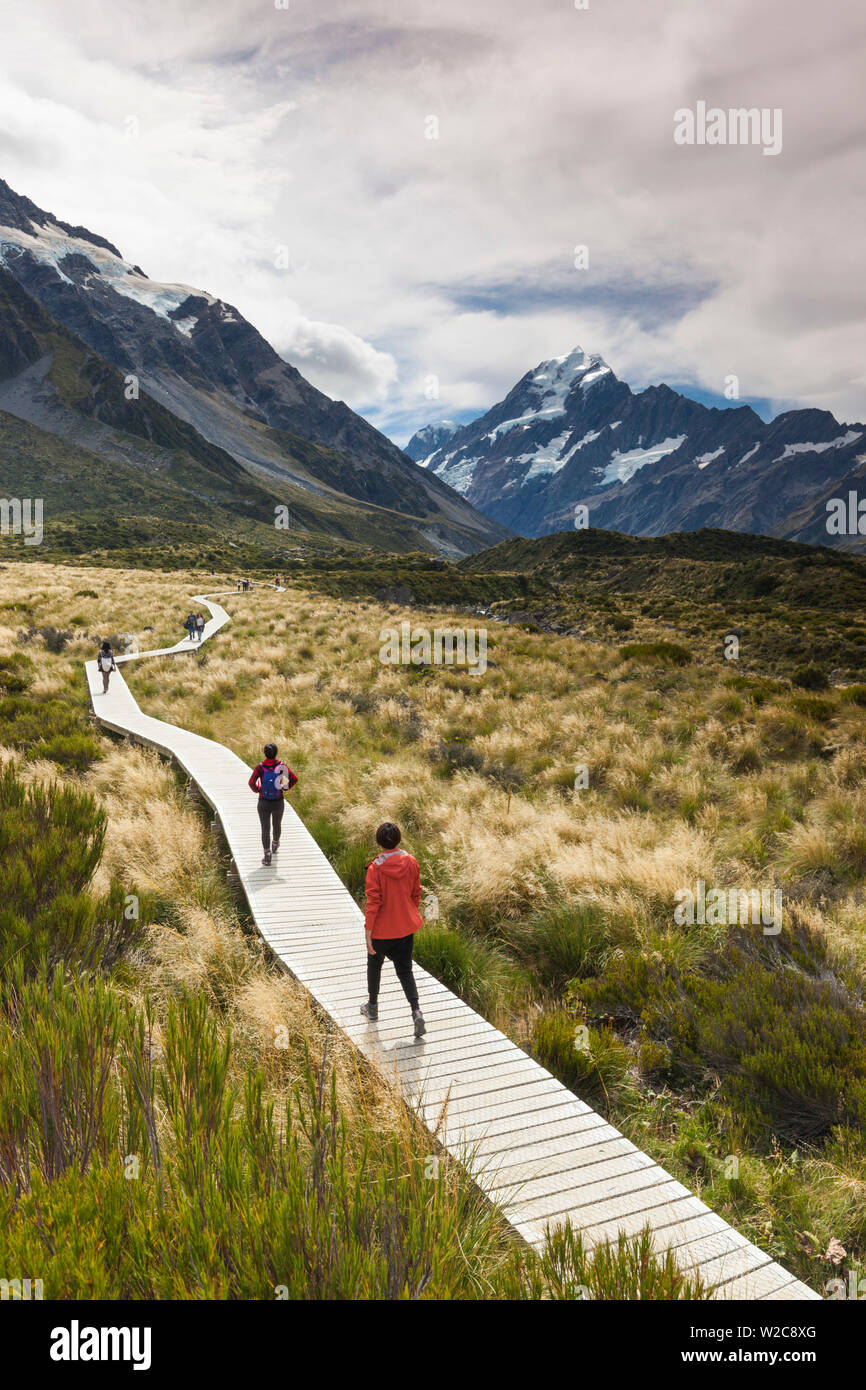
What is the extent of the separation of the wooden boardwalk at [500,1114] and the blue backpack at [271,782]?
93 centimetres

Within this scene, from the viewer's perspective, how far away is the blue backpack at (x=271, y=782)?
7754mm

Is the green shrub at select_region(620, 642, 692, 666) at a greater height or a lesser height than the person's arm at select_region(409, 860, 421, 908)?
greater

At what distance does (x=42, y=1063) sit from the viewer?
269 cm

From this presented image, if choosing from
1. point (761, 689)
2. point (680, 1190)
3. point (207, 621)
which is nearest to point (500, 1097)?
point (680, 1190)

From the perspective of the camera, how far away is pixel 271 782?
7.78 m

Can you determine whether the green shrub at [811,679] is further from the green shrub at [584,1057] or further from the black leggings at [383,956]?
the black leggings at [383,956]

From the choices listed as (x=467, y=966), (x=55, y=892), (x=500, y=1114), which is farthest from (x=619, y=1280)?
(x=55, y=892)

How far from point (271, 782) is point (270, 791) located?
125 millimetres

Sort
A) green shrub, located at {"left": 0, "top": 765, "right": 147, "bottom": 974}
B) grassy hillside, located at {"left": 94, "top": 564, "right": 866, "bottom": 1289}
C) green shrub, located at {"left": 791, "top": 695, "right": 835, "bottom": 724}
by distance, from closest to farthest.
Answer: grassy hillside, located at {"left": 94, "top": 564, "right": 866, "bottom": 1289}, green shrub, located at {"left": 0, "top": 765, "right": 147, "bottom": 974}, green shrub, located at {"left": 791, "top": 695, "right": 835, "bottom": 724}

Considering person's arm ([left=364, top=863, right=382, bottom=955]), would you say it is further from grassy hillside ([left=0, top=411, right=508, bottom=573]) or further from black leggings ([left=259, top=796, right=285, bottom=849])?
grassy hillside ([left=0, top=411, right=508, bottom=573])

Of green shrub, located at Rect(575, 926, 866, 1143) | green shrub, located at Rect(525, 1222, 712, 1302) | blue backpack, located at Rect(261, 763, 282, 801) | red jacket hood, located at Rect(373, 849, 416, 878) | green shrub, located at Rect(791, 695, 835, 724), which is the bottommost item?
green shrub, located at Rect(575, 926, 866, 1143)

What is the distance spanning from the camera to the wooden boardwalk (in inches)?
121

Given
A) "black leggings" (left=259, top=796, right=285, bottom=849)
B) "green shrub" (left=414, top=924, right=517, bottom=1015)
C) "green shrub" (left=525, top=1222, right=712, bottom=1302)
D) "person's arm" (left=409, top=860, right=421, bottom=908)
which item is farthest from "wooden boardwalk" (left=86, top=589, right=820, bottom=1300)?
"person's arm" (left=409, top=860, right=421, bottom=908)
